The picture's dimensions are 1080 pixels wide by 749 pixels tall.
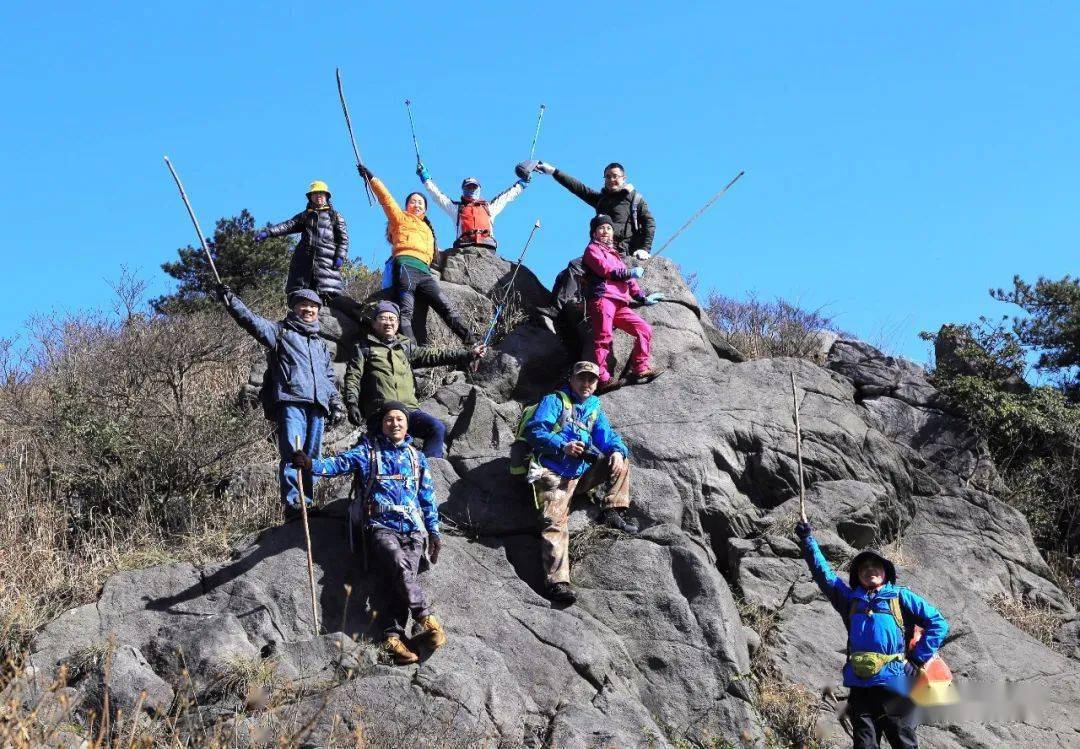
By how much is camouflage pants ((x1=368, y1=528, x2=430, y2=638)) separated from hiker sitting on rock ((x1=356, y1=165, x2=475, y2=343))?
5.10 m

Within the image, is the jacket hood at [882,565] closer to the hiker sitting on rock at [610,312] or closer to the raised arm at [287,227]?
the hiker sitting on rock at [610,312]

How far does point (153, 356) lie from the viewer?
15.0 meters

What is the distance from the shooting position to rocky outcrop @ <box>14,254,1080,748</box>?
27.9ft

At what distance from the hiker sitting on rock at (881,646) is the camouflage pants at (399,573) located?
3.24 metres

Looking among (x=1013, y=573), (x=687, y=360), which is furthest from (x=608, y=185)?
(x=1013, y=573)

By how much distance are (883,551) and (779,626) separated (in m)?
2.27

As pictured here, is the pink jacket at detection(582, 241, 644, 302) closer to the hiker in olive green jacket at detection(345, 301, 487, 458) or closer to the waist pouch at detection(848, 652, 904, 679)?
the hiker in olive green jacket at detection(345, 301, 487, 458)

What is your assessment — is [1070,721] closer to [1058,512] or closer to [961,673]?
[961,673]

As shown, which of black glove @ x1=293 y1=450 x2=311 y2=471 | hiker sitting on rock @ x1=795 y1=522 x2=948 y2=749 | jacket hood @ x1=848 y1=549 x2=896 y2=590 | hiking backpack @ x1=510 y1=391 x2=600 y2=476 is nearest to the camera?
hiker sitting on rock @ x1=795 y1=522 x2=948 y2=749

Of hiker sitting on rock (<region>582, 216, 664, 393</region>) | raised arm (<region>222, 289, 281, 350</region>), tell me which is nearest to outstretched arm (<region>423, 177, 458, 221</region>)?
hiker sitting on rock (<region>582, 216, 664, 393</region>)

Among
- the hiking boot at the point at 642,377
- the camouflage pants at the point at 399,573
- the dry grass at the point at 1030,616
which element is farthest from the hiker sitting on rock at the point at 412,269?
the dry grass at the point at 1030,616

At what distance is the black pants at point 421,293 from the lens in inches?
561

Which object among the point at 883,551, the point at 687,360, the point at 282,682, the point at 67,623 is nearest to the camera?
the point at 282,682

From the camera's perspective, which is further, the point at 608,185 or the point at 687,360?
the point at 608,185
